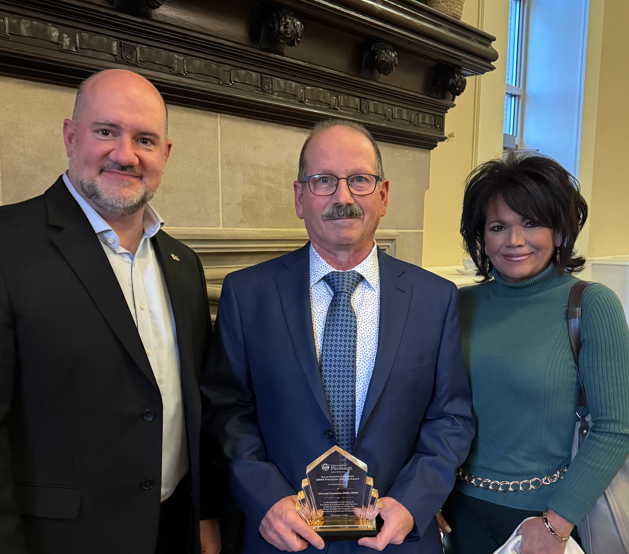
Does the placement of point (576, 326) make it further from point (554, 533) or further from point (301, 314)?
point (301, 314)

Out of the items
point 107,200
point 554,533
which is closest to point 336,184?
point 107,200

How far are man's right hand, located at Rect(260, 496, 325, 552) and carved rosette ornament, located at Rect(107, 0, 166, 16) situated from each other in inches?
65.3

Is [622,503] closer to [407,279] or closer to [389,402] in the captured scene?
[389,402]

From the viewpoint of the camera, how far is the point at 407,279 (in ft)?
5.08

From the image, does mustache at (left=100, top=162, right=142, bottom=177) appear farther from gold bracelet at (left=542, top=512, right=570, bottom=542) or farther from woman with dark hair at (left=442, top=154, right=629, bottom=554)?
gold bracelet at (left=542, top=512, right=570, bottom=542)

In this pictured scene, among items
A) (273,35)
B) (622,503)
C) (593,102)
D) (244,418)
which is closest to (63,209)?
(244,418)

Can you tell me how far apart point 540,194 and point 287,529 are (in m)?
1.27

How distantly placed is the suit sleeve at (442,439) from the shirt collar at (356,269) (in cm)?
26

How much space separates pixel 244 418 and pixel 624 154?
256 inches

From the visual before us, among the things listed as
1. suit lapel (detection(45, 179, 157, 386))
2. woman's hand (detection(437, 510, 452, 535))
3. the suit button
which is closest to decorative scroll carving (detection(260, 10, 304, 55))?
suit lapel (detection(45, 179, 157, 386))

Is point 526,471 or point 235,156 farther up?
point 235,156

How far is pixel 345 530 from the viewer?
3.87 feet

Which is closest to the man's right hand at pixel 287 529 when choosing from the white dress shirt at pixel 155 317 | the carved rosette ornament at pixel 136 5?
the white dress shirt at pixel 155 317

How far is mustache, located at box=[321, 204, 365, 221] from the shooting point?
1.44m
